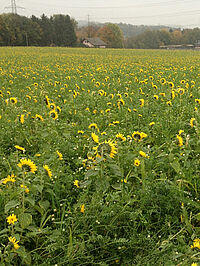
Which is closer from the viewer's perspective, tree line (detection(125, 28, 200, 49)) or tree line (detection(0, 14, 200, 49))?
tree line (detection(0, 14, 200, 49))

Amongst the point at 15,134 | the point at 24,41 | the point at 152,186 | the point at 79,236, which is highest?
the point at 24,41

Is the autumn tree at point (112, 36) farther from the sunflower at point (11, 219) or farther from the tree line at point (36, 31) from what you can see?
the sunflower at point (11, 219)

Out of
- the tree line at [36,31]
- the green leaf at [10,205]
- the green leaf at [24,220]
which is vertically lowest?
the green leaf at [24,220]

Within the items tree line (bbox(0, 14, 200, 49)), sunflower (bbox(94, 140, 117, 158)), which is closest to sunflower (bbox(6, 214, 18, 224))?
sunflower (bbox(94, 140, 117, 158))

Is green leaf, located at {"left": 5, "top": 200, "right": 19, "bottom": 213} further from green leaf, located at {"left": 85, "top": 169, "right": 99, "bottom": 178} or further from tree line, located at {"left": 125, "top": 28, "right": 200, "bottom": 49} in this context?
tree line, located at {"left": 125, "top": 28, "right": 200, "bottom": 49}

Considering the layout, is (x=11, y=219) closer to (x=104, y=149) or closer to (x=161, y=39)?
(x=104, y=149)

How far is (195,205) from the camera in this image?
191cm

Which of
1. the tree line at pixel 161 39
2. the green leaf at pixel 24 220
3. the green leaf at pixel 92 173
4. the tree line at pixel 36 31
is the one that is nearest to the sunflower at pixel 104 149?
the green leaf at pixel 92 173

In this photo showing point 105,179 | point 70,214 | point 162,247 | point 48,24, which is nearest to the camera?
point 162,247

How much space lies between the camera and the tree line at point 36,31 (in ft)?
170

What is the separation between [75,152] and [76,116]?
4.41 feet

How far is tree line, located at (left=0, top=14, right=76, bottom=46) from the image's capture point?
5178cm

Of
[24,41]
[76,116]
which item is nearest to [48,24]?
[24,41]

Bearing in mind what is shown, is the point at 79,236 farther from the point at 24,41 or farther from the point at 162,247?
the point at 24,41
